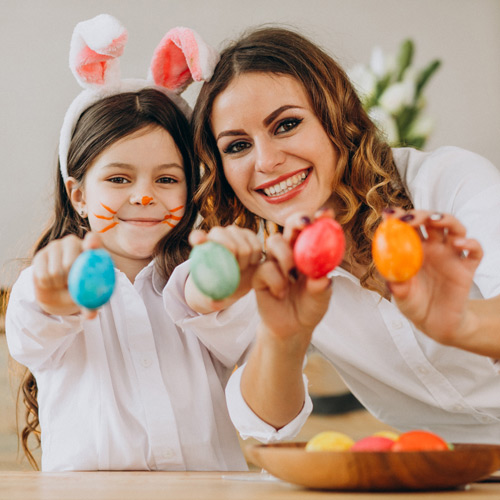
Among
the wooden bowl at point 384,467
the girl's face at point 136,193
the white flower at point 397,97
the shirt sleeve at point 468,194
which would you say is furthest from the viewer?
the white flower at point 397,97

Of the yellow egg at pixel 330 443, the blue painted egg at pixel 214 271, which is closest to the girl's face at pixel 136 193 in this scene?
the blue painted egg at pixel 214 271

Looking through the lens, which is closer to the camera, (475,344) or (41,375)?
(475,344)

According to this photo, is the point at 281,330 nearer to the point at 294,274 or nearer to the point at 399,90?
the point at 294,274

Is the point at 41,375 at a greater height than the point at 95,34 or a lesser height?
lesser

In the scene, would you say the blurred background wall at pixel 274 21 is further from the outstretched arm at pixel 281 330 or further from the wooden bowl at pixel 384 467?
the wooden bowl at pixel 384 467

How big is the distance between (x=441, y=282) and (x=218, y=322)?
0.56 m

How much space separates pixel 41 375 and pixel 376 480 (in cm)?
91

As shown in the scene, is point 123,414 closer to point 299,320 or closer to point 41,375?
point 41,375

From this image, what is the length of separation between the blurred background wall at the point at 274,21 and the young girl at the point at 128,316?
1.25 m

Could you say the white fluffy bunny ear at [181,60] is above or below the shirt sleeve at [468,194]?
above

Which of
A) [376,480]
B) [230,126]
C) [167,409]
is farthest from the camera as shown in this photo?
[230,126]

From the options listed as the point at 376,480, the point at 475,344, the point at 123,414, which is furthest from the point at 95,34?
the point at 376,480

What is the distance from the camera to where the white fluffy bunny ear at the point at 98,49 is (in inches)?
56.4

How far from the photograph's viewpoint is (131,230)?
4.58ft
